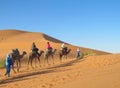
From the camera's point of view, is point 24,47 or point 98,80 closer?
point 98,80

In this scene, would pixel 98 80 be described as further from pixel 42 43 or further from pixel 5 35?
pixel 5 35

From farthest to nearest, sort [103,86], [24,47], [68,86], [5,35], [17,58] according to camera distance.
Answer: [5,35], [24,47], [17,58], [68,86], [103,86]

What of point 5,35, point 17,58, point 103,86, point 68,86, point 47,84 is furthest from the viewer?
point 5,35

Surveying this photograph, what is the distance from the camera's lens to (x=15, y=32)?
102125mm

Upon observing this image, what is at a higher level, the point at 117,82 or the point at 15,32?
the point at 15,32

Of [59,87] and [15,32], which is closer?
[59,87]

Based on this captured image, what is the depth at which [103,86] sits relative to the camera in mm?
14500

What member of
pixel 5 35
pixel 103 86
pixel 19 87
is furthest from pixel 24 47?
pixel 103 86

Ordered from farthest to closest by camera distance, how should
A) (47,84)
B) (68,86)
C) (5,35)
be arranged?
1. (5,35)
2. (47,84)
3. (68,86)

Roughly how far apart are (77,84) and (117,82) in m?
1.99

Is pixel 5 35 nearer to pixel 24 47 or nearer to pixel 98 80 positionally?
pixel 24 47

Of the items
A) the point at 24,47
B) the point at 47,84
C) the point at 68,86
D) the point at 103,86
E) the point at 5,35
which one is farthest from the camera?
the point at 5,35

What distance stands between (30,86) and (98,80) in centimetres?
358

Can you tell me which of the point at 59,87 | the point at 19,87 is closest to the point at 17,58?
the point at 19,87
